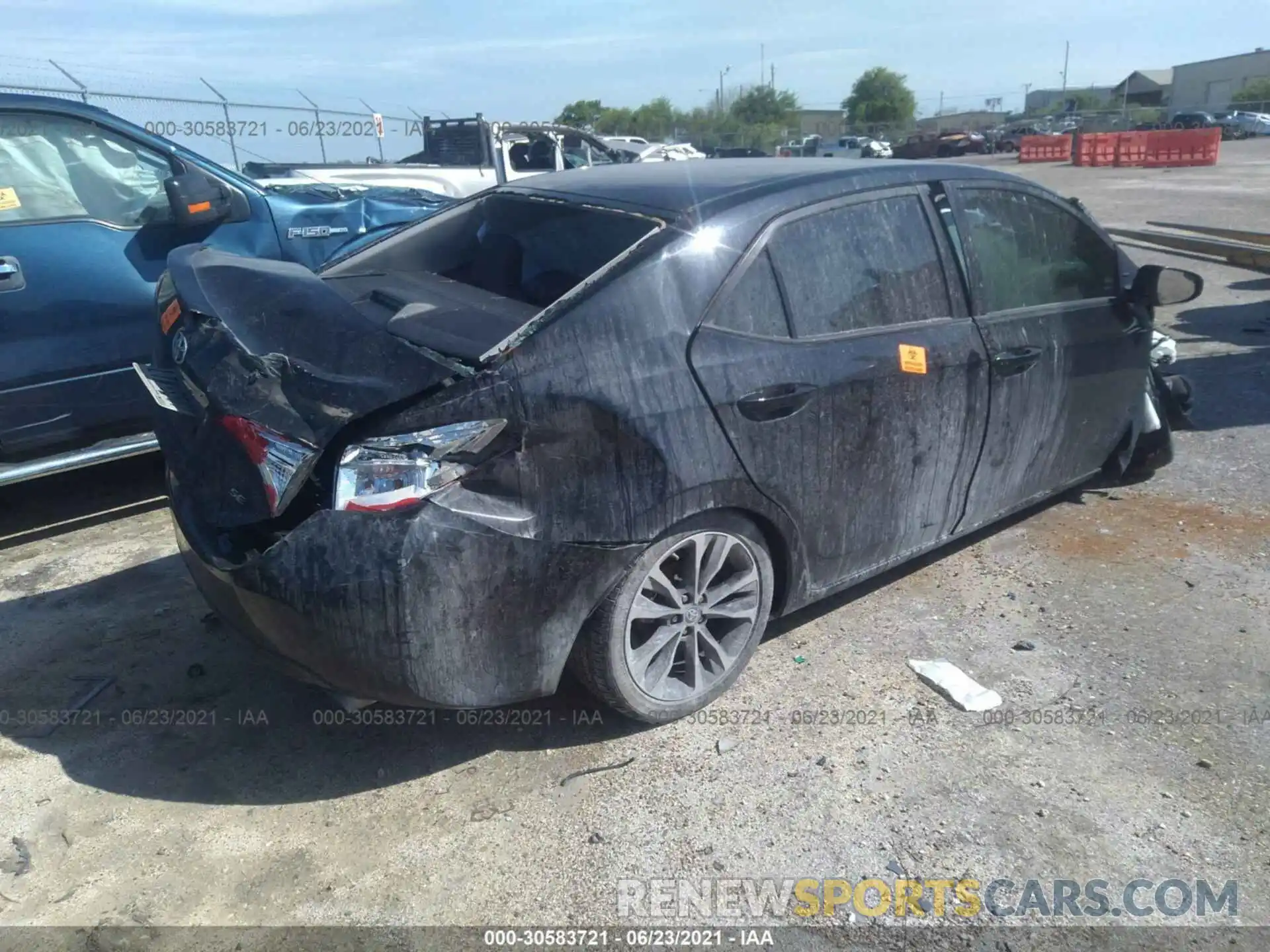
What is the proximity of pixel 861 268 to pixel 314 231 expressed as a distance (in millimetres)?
3241

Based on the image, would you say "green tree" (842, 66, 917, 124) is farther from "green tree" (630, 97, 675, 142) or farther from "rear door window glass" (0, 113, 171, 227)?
"rear door window glass" (0, 113, 171, 227)

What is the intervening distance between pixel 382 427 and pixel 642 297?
844mm

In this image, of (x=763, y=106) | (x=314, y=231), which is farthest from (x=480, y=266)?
(x=763, y=106)

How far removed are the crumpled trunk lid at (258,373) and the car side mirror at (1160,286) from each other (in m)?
3.32

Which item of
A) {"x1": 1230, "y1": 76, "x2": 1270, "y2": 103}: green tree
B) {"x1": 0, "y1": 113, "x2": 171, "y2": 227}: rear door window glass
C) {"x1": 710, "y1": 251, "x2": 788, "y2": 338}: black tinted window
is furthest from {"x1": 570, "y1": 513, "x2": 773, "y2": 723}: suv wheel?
{"x1": 1230, "y1": 76, "x2": 1270, "y2": 103}: green tree

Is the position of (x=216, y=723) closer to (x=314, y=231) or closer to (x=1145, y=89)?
(x=314, y=231)

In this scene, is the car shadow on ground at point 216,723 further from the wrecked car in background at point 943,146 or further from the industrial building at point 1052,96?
the industrial building at point 1052,96

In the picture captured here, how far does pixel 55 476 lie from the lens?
5.57 metres

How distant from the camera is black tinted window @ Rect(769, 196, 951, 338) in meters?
3.26

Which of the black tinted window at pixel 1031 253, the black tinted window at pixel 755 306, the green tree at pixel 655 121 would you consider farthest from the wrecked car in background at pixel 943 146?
the black tinted window at pixel 755 306

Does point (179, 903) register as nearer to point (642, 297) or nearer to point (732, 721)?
point (732, 721)

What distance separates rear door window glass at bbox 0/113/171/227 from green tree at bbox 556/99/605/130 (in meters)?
56.1

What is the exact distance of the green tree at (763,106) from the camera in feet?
247

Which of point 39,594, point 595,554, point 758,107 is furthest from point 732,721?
point 758,107
